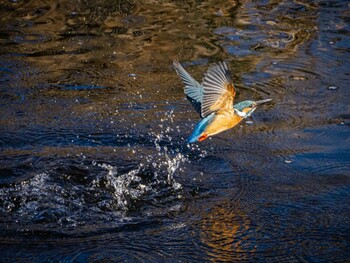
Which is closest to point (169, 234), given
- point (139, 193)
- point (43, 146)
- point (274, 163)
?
point (139, 193)

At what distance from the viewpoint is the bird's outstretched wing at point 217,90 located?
139 inches

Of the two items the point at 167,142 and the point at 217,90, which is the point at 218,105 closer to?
the point at 217,90

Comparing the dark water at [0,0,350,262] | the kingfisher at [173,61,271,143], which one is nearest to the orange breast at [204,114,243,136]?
the kingfisher at [173,61,271,143]

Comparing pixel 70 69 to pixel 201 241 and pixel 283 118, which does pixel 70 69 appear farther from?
pixel 201 241

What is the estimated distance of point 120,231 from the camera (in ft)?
12.3

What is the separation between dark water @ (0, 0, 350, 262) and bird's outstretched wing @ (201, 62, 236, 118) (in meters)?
0.69

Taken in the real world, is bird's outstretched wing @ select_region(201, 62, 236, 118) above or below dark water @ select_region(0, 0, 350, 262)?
above

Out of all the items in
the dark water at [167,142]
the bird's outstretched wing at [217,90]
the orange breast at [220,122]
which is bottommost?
the dark water at [167,142]

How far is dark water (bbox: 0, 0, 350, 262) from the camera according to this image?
3686mm

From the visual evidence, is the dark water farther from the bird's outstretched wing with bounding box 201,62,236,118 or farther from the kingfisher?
the bird's outstretched wing with bounding box 201,62,236,118

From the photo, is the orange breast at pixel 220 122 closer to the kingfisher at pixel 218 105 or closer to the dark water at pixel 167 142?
the kingfisher at pixel 218 105

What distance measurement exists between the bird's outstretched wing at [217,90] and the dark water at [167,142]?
27.2 inches

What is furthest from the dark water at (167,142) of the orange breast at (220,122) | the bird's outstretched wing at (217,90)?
the bird's outstretched wing at (217,90)

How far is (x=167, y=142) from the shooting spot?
16.1 feet
